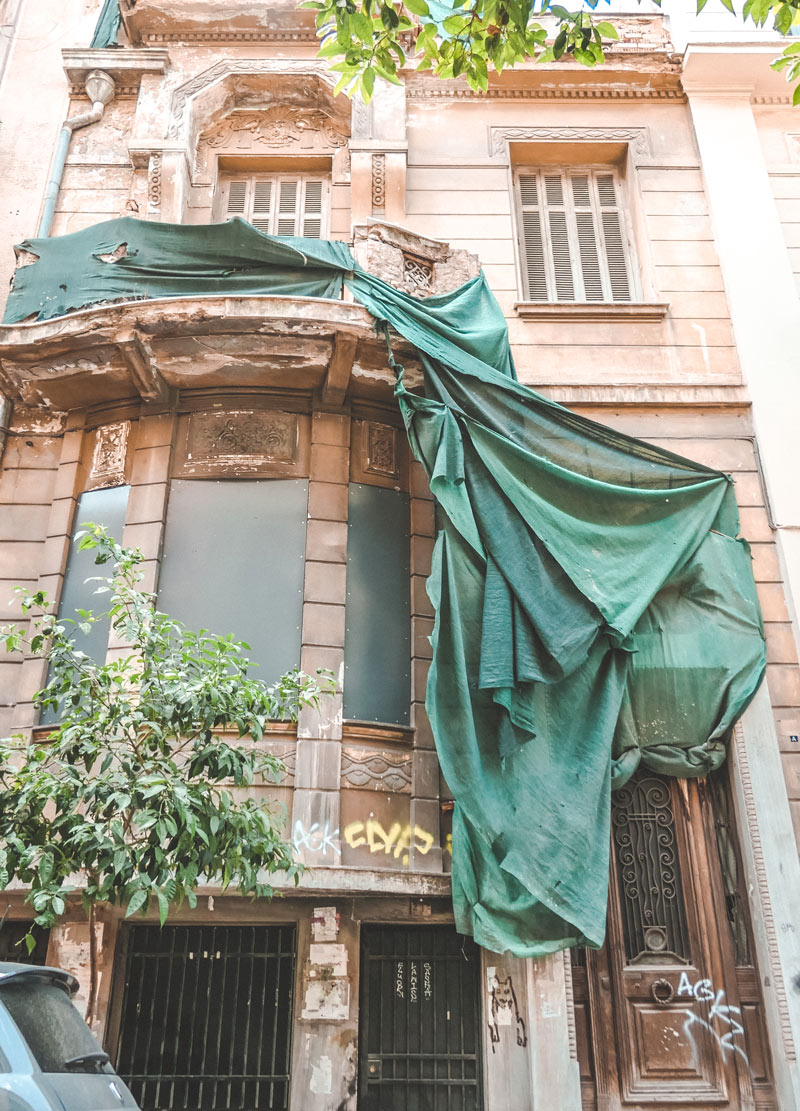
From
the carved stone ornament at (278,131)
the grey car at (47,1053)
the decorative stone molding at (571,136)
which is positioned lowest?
the grey car at (47,1053)

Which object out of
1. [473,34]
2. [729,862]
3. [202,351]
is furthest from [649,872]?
[473,34]

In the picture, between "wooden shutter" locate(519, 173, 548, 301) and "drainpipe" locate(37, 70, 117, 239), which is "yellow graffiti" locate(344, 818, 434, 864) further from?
"drainpipe" locate(37, 70, 117, 239)

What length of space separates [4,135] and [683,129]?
7.94 meters

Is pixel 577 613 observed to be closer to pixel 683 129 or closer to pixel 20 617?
pixel 20 617

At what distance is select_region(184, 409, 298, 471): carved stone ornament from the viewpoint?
8.98 m

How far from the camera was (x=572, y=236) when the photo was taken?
1106 cm

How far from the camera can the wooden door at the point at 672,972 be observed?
291 inches

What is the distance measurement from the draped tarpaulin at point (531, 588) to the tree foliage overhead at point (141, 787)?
1573 millimetres

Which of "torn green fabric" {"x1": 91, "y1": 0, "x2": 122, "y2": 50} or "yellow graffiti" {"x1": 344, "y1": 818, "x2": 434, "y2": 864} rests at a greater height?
"torn green fabric" {"x1": 91, "y1": 0, "x2": 122, "y2": 50}

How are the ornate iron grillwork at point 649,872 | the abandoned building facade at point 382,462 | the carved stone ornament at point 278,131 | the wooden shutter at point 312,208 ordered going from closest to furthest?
the abandoned building facade at point 382,462 < the ornate iron grillwork at point 649,872 < the wooden shutter at point 312,208 < the carved stone ornament at point 278,131

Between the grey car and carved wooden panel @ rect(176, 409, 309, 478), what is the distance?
4914mm

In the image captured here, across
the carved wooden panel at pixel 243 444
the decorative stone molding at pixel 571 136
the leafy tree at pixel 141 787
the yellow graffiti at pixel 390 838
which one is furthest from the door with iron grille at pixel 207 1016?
the decorative stone molding at pixel 571 136

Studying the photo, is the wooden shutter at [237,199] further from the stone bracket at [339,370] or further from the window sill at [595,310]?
the window sill at [595,310]

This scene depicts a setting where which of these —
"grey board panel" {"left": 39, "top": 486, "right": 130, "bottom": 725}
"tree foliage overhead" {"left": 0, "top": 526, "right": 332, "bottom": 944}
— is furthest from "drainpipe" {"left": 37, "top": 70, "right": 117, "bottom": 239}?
"tree foliage overhead" {"left": 0, "top": 526, "right": 332, "bottom": 944}
